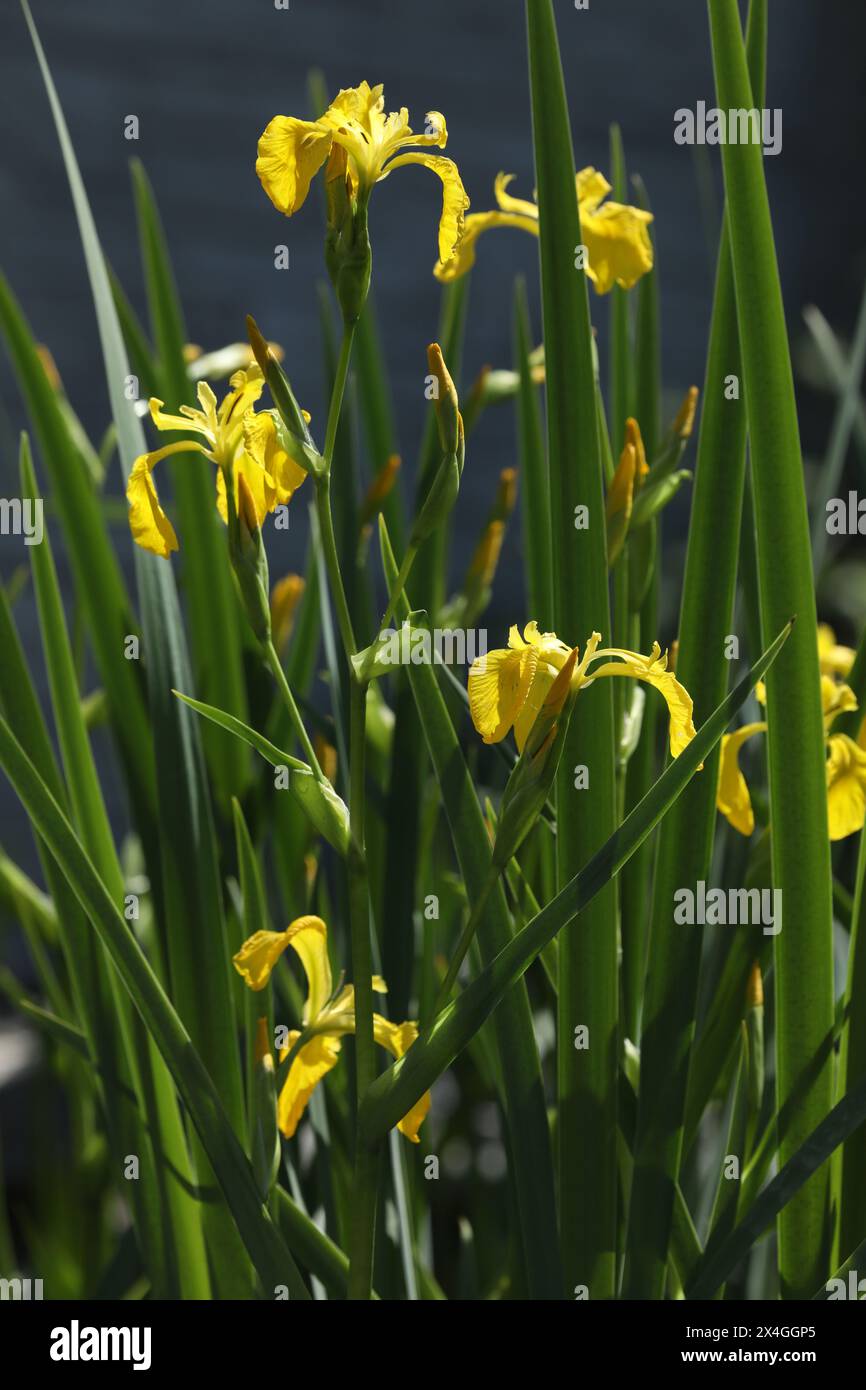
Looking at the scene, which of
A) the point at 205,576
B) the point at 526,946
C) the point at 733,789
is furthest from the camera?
the point at 205,576

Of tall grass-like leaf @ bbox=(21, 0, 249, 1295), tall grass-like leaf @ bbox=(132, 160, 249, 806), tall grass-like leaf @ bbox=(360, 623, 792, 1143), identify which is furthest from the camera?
tall grass-like leaf @ bbox=(132, 160, 249, 806)

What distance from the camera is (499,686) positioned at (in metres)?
0.33

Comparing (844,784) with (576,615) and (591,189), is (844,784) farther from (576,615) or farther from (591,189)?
(591,189)

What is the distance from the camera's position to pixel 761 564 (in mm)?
394

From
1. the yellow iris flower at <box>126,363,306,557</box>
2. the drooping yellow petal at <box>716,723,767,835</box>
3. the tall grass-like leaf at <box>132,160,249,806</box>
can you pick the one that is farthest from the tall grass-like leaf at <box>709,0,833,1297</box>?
the tall grass-like leaf at <box>132,160,249,806</box>

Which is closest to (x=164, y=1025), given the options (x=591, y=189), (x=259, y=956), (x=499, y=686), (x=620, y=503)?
(x=259, y=956)

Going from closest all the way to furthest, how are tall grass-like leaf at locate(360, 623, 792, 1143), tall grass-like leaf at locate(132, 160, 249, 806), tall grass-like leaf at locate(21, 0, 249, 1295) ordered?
tall grass-like leaf at locate(360, 623, 792, 1143) → tall grass-like leaf at locate(21, 0, 249, 1295) → tall grass-like leaf at locate(132, 160, 249, 806)

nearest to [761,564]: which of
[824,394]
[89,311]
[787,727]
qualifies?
[787,727]

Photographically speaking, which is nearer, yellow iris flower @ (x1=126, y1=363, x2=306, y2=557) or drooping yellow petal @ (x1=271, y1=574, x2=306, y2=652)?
yellow iris flower @ (x1=126, y1=363, x2=306, y2=557)

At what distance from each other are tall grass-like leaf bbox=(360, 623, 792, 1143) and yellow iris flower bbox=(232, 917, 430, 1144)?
0.04 m

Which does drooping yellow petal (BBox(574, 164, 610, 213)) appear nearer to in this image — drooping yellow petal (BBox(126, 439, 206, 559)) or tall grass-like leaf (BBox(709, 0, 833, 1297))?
tall grass-like leaf (BBox(709, 0, 833, 1297))

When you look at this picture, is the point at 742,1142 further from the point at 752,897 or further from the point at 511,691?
the point at 511,691

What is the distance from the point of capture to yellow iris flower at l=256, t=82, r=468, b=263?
33 centimetres

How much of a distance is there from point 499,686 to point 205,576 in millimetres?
342
